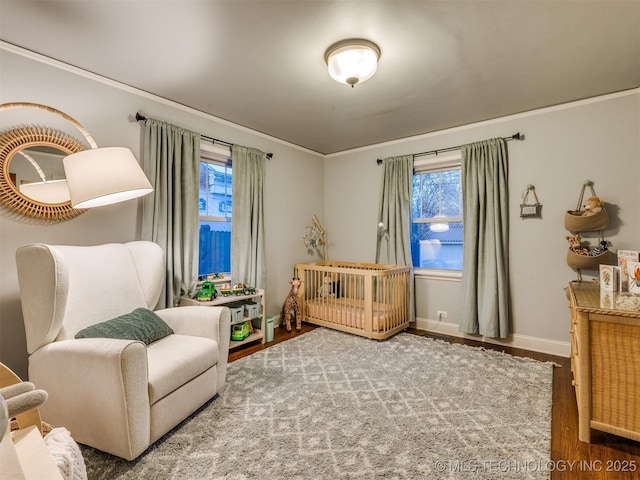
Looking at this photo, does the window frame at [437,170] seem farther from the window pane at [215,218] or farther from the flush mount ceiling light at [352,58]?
the window pane at [215,218]

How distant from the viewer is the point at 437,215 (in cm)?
370

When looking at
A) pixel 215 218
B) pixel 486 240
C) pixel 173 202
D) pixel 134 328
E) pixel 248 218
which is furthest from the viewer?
→ pixel 248 218

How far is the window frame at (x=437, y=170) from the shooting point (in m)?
3.50

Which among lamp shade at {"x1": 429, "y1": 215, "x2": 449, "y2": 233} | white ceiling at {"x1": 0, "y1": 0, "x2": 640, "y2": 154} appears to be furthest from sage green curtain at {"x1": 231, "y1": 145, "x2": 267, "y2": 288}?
lamp shade at {"x1": 429, "y1": 215, "x2": 449, "y2": 233}

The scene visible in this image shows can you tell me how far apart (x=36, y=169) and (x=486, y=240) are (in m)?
3.84

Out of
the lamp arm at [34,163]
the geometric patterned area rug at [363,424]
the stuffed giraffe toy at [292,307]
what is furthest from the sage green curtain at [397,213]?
the lamp arm at [34,163]

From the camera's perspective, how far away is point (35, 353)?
5.39 ft

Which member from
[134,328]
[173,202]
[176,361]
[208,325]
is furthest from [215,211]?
[176,361]

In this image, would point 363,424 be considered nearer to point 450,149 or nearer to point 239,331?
point 239,331

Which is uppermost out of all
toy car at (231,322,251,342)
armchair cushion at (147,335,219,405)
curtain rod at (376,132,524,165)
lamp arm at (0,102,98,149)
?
curtain rod at (376,132,524,165)

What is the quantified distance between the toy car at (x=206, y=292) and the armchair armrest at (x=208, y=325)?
1.89 ft

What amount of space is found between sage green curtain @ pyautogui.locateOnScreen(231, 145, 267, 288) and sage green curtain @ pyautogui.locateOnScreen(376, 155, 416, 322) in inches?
59.9

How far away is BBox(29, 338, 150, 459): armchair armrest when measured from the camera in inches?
55.9

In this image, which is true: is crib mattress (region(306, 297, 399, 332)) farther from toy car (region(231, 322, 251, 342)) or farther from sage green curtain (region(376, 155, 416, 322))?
toy car (region(231, 322, 251, 342))
